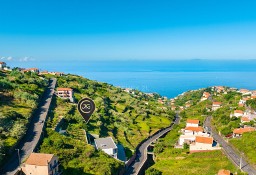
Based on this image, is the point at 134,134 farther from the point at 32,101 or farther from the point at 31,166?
the point at 31,166

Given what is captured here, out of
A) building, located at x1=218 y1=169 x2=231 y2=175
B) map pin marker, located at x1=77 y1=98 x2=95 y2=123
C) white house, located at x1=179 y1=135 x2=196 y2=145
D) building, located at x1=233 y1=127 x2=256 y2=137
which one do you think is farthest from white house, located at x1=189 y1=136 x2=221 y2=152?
map pin marker, located at x1=77 y1=98 x2=95 y2=123

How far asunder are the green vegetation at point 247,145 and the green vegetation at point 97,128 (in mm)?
19021

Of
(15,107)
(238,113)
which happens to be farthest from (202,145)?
(15,107)

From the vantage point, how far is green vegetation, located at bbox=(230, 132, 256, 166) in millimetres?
45094

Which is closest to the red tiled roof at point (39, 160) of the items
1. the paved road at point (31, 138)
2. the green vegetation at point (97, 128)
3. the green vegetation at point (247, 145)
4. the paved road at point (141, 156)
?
the paved road at point (31, 138)

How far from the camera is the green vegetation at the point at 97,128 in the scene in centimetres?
3747

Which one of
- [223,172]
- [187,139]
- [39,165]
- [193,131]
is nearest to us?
[39,165]

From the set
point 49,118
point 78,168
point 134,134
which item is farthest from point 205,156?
point 49,118

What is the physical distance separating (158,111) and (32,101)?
143 feet

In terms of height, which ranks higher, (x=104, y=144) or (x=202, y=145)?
(x=104, y=144)

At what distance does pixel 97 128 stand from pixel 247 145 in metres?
28.3

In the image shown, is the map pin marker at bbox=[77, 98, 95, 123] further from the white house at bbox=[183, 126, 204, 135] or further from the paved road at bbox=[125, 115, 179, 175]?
the white house at bbox=[183, 126, 204, 135]

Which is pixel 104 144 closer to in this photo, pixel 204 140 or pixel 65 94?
pixel 204 140

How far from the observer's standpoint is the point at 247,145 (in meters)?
49.3
